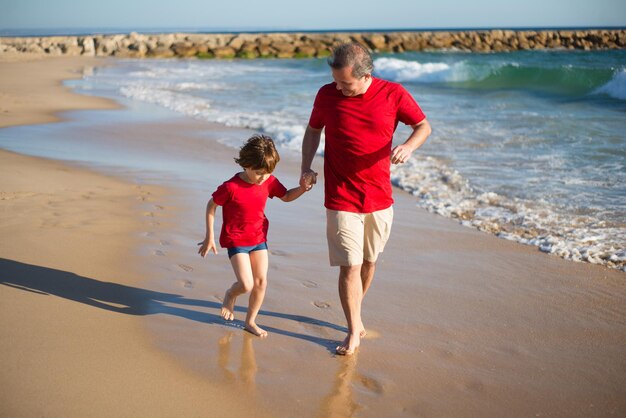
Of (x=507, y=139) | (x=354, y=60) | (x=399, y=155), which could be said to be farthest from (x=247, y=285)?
(x=507, y=139)

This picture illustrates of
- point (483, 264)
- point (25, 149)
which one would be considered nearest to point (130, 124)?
point (25, 149)

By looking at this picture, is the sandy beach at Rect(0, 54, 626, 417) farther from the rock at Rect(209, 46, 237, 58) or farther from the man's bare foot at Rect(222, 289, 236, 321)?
the rock at Rect(209, 46, 237, 58)

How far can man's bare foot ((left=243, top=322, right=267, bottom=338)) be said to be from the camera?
3691 mm

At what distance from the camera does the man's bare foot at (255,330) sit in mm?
3691

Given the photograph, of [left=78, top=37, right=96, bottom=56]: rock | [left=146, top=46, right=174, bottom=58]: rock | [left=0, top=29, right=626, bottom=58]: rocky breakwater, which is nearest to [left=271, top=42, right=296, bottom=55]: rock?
[left=0, top=29, right=626, bottom=58]: rocky breakwater

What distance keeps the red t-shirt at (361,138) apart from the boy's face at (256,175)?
1.22 ft

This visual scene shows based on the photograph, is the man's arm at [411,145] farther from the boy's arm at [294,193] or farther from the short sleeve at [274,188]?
the short sleeve at [274,188]

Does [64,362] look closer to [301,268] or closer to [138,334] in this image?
[138,334]

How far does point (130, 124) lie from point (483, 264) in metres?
8.53

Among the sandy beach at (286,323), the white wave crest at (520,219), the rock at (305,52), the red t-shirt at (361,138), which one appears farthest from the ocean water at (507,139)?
the rock at (305,52)

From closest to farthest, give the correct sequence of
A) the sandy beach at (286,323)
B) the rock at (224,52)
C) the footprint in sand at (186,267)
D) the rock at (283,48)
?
the sandy beach at (286,323), the footprint in sand at (186,267), the rock at (224,52), the rock at (283,48)

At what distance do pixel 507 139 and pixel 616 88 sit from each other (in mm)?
10589

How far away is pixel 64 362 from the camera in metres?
3.18

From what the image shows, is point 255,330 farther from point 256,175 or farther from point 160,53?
point 160,53
